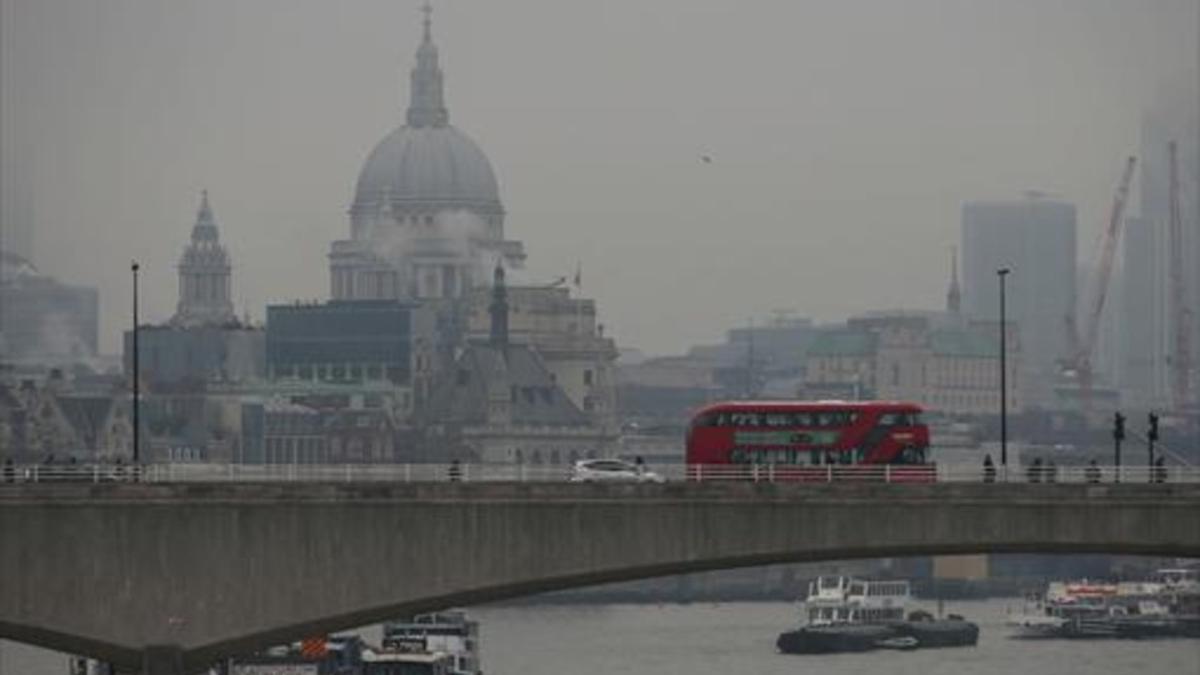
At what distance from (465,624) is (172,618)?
6548 cm

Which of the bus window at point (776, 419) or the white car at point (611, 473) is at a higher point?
the bus window at point (776, 419)

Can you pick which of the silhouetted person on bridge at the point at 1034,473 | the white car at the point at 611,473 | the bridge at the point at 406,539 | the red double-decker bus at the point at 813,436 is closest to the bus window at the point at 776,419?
the red double-decker bus at the point at 813,436

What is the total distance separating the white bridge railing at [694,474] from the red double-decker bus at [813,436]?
4974mm

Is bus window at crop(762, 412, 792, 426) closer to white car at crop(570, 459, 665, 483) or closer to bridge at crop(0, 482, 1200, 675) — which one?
white car at crop(570, 459, 665, 483)

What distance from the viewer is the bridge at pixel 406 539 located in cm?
10988

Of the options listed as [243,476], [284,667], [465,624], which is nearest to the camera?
[243,476]

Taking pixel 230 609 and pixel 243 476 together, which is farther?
pixel 243 476

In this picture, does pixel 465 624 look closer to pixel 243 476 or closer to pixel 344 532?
pixel 243 476

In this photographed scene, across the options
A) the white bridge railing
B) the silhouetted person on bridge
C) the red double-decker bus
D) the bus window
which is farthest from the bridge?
the bus window

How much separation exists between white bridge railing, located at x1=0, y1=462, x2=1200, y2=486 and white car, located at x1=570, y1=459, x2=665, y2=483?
0.62ft

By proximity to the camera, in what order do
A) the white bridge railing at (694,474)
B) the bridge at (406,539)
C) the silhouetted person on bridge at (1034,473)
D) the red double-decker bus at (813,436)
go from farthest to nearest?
1. the red double-decker bus at (813,436)
2. the white bridge railing at (694,474)
3. the silhouetted person on bridge at (1034,473)
4. the bridge at (406,539)

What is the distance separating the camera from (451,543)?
110750 millimetres

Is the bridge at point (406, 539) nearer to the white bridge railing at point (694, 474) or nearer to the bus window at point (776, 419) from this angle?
the white bridge railing at point (694, 474)

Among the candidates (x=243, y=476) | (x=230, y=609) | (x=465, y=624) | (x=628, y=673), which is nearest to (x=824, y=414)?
(x=243, y=476)
